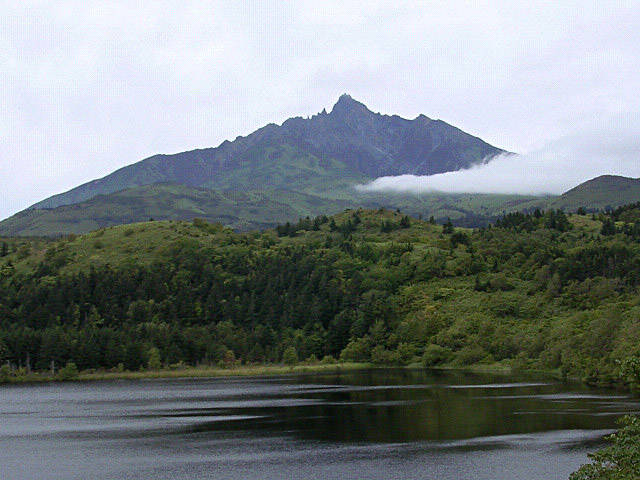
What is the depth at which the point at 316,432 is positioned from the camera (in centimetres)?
7912

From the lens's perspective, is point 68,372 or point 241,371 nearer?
point 68,372

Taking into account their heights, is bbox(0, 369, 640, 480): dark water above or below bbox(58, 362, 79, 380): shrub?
above

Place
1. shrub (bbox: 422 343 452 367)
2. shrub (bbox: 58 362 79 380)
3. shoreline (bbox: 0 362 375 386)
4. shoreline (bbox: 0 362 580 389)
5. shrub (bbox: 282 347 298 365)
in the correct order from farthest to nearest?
shrub (bbox: 282 347 298 365) → shrub (bbox: 422 343 452 367) → shoreline (bbox: 0 362 375 386) → shrub (bbox: 58 362 79 380) → shoreline (bbox: 0 362 580 389)

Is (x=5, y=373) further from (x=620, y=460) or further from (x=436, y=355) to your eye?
(x=620, y=460)

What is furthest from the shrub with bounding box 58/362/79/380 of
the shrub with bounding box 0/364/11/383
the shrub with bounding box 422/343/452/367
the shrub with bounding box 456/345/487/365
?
the shrub with bounding box 456/345/487/365

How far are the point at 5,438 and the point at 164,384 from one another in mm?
75222

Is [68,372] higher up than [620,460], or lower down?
lower down

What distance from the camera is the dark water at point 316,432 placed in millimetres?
61219

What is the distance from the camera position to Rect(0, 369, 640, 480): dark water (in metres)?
61.2

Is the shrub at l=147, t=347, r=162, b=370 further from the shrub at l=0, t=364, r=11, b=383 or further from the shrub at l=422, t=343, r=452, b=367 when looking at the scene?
the shrub at l=422, t=343, r=452, b=367

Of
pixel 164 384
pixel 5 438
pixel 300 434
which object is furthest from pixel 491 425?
pixel 164 384

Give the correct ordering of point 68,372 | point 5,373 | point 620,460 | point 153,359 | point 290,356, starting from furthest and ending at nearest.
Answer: point 290,356, point 153,359, point 5,373, point 68,372, point 620,460

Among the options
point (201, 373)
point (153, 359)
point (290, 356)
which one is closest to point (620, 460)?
point (201, 373)

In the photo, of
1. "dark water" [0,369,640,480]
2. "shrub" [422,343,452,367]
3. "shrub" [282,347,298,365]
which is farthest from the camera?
"shrub" [282,347,298,365]
